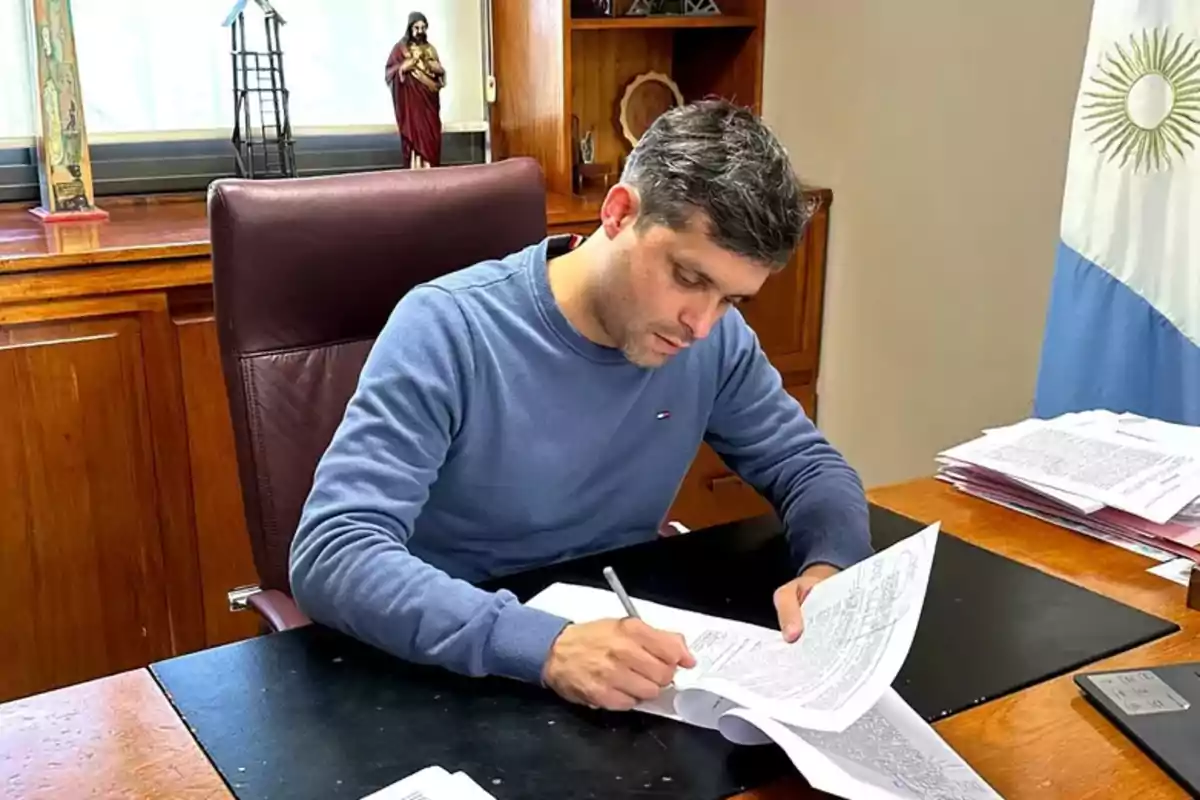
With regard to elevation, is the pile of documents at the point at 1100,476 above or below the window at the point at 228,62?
below

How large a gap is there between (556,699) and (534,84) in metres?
1.85

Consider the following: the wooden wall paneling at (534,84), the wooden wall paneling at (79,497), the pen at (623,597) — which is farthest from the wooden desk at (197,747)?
the wooden wall paneling at (534,84)

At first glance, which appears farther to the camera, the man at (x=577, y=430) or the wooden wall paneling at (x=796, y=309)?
the wooden wall paneling at (x=796, y=309)

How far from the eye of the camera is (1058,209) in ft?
7.02

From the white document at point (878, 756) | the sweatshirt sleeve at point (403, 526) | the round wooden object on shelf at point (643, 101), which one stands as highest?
the round wooden object on shelf at point (643, 101)

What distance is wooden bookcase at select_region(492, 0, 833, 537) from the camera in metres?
2.53

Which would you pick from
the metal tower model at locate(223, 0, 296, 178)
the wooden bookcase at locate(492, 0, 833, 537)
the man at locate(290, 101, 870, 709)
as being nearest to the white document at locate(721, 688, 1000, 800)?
the man at locate(290, 101, 870, 709)

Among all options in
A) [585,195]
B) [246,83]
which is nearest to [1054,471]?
[585,195]

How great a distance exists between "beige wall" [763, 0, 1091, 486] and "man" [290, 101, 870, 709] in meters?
0.93

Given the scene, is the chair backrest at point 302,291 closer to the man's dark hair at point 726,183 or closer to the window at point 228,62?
the man's dark hair at point 726,183

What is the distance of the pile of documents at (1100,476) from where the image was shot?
1.37 meters

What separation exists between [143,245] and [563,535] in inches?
38.7

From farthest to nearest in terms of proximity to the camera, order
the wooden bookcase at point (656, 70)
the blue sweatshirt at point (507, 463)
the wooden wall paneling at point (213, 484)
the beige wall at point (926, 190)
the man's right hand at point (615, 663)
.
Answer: the wooden bookcase at point (656, 70) < the beige wall at point (926, 190) < the wooden wall paneling at point (213, 484) < the blue sweatshirt at point (507, 463) < the man's right hand at point (615, 663)

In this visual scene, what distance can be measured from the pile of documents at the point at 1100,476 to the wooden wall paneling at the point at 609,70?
4.72 ft
